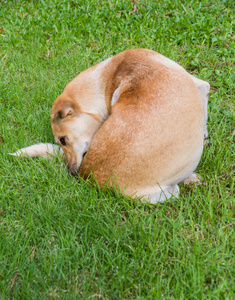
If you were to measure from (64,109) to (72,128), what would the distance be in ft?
0.76

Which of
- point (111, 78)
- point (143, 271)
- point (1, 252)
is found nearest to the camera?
point (143, 271)

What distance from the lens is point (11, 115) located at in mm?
4520

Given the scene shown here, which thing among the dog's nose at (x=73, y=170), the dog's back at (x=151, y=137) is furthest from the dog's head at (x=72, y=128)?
the dog's back at (x=151, y=137)

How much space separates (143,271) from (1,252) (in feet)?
3.67

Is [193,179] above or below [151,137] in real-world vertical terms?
below

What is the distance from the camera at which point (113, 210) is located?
9.71 ft

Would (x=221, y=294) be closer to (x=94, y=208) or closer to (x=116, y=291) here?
(x=116, y=291)

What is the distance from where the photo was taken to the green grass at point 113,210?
2.38m

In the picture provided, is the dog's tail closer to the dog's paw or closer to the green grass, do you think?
the green grass

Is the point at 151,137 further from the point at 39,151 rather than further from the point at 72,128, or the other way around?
the point at 39,151

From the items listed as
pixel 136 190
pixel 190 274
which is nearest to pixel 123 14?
pixel 136 190

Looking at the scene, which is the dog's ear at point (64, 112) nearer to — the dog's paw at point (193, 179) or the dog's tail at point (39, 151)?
the dog's tail at point (39, 151)

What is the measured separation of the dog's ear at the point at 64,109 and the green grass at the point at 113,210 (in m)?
0.46

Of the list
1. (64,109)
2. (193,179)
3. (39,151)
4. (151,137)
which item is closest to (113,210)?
(151,137)
